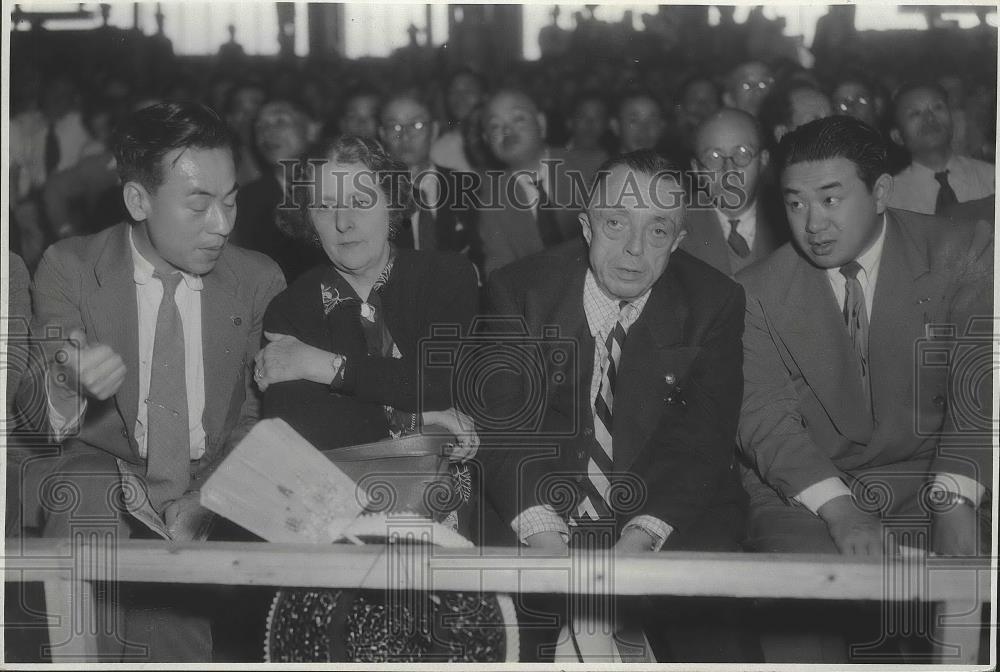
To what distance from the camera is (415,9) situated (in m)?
2.36

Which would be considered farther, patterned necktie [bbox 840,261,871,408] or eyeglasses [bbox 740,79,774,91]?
eyeglasses [bbox 740,79,774,91]

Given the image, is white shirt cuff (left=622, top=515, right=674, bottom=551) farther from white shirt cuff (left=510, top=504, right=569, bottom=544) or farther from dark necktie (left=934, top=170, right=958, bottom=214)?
dark necktie (left=934, top=170, right=958, bottom=214)

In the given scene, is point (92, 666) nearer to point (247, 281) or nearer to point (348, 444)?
point (348, 444)

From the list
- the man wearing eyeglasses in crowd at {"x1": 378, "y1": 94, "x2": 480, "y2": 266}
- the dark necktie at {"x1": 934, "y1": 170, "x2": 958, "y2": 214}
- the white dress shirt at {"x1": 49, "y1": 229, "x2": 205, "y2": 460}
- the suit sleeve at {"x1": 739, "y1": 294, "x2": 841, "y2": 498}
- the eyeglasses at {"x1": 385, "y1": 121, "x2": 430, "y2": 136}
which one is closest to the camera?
the suit sleeve at {"x1": 739, "y1": 294, "x2": 841, "y2": 498}

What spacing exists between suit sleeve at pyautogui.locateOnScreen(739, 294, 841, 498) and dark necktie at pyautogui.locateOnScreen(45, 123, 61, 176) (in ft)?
6.21

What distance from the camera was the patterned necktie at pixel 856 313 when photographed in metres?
2.31

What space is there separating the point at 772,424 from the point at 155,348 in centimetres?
141

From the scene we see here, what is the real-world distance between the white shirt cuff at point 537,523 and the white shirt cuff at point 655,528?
144mm

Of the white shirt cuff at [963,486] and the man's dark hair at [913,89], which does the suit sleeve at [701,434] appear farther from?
the man's dark hair at [913,89]

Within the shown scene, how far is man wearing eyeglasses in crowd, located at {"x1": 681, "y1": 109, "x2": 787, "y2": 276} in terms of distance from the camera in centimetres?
249

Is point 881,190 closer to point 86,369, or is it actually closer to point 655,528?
point 655,528

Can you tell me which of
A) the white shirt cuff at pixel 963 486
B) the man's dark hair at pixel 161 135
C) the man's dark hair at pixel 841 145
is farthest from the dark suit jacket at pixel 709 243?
the man's dark hair at pixel 161 135

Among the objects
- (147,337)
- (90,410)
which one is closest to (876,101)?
(147,337)

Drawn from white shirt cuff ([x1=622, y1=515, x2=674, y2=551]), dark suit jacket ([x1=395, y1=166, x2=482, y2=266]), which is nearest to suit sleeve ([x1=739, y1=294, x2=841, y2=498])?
white shirt cuff ([x1=622, y1=515, x2=674, y2=551])
